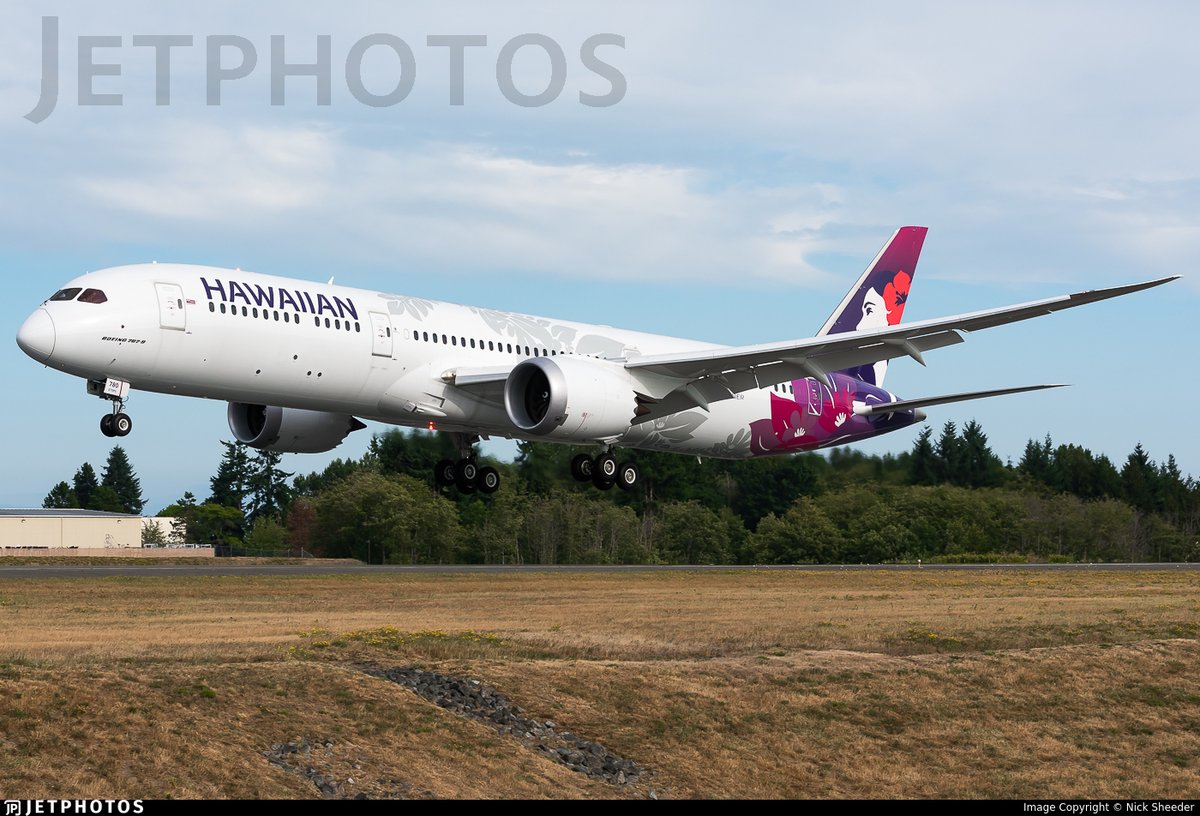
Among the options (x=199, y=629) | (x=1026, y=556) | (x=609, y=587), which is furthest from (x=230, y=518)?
(x=199, y=629)

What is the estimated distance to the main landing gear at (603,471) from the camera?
40.3 metres

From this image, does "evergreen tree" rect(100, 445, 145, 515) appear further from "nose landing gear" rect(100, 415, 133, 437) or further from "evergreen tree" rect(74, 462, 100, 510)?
"nose landing gear" rect(100, 415, 133, 437)

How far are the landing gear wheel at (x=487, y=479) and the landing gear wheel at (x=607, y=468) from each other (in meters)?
3.52

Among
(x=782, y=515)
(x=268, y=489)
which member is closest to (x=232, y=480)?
(x=268, y=489)

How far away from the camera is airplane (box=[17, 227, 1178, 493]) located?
32.1m

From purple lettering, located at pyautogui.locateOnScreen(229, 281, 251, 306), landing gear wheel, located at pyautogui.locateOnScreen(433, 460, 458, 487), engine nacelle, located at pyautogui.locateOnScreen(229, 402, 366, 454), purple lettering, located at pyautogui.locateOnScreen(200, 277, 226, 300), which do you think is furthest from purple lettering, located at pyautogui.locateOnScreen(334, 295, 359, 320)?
landing gear wheel, located at pyautogui.locateOnScreen(433, 460, 458, 487)

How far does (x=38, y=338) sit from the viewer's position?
30891 mm

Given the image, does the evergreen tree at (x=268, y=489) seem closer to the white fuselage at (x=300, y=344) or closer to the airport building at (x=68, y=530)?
the airport building at (x=68, y=530)

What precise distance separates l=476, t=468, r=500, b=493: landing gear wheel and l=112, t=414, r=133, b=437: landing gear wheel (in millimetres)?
12244

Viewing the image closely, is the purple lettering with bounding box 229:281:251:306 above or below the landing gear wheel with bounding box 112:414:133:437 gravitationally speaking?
above

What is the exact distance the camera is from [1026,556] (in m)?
74.7

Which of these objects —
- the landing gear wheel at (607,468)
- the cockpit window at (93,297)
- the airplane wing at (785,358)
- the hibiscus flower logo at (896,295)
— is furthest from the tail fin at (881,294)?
the cockpit window at (93,297)

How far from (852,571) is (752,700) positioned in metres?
35.3
